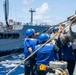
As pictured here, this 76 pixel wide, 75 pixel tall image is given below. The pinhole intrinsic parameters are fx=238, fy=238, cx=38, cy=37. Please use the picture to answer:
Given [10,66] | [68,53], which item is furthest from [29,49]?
[10,66]

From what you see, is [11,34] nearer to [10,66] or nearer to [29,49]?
[10,66]

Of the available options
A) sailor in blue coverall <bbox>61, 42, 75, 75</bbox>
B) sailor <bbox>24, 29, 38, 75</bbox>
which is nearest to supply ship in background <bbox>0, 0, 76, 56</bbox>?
sailor <bbox>24, 29, 38, 75</bbox>

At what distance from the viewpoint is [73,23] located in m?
6.08

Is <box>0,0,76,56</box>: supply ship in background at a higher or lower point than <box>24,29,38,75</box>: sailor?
lower

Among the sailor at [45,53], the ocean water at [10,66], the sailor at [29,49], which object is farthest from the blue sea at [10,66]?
the sailor at [45,53]

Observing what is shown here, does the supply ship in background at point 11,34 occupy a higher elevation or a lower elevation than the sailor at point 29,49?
lower

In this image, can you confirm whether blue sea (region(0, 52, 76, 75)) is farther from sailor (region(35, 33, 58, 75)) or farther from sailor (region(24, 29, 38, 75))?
sailor (region(35, 33, 58, 75))

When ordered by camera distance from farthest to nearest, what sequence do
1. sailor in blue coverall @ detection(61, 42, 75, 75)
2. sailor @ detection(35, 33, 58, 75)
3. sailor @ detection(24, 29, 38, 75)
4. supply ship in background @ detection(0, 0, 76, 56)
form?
supply ship in background @ detection(0, 0, 76, 56)
sailor @ detection(24, 29, 38, 75)
sailor in blue coverall @ detection(61, 42, 75, 75)
sailor @ detection(35, 33, 58, 75)

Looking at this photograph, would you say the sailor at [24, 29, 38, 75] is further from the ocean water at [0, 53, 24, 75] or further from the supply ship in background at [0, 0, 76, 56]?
the supply ship in background at [0, 0, 76, 56]

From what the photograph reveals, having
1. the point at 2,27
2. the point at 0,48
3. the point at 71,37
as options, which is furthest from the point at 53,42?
Result: the point at 2,27

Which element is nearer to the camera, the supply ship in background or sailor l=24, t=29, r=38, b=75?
sailor l=24, t=29, r=38, b=75

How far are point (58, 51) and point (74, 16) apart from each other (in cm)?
136

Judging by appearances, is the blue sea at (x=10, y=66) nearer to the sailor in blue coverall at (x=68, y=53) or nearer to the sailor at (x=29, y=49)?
the sailor at (x=29, y=49)

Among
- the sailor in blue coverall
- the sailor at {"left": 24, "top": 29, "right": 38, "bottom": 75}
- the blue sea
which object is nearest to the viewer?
the sailor in blue coverall
